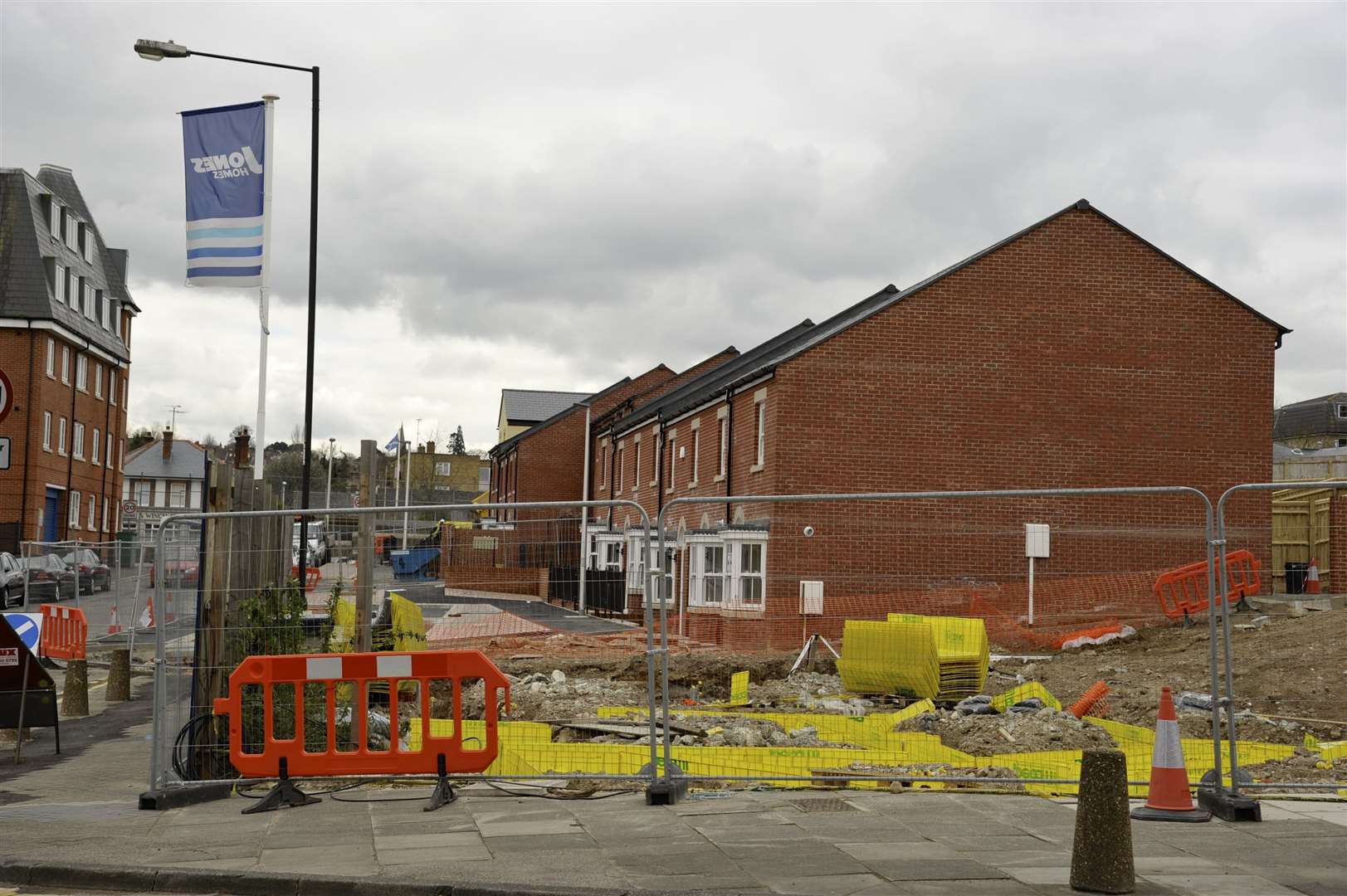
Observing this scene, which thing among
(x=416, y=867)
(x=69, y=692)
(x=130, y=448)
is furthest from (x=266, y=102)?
(x=130, y=448)

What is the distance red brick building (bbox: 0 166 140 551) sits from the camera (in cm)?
5459

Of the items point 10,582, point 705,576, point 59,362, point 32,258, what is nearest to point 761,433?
point 10,582

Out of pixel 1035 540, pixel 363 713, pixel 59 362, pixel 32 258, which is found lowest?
pixel 363 713

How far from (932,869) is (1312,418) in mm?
96877

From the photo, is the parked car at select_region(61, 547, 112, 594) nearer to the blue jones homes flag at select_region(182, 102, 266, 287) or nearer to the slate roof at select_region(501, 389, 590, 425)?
the blue jones homes flag at select_region(182, 102, 266, 287)

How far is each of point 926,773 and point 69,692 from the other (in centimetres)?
1081

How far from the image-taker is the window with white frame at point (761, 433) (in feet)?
98.8

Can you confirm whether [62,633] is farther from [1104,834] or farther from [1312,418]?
[1312,418]

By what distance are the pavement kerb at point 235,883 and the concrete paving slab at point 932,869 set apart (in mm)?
1293

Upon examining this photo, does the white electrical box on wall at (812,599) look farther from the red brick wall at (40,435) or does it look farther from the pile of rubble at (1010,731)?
the red brick wall at (40,435)

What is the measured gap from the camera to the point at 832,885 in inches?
259

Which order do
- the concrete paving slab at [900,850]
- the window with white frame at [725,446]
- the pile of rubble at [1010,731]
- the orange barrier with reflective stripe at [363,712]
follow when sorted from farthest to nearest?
1. the window with white frame at [725,446]
2. the pile of rubble at [1010,731]
3. the orange barrier with reflective stripe at [363,712]
4. the concrete paving slab at [900,850]

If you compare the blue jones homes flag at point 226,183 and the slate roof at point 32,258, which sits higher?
the slate roof at point 32,258

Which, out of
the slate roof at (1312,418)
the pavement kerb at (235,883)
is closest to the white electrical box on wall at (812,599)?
the pavement kerb at (235,883)
